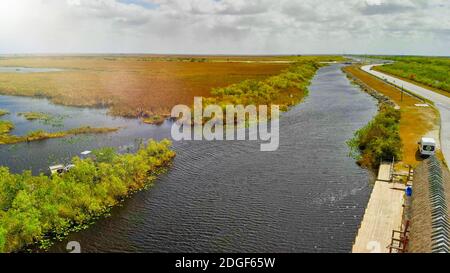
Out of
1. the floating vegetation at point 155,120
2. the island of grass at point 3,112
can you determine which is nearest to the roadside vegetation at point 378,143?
the floating vegetation at point 155,120

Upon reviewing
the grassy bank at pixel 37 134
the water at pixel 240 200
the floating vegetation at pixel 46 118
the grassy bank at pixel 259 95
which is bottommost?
the water at pixel 240 200

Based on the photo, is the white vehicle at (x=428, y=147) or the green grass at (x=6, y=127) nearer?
the white vehicle at (x=428, y=147)

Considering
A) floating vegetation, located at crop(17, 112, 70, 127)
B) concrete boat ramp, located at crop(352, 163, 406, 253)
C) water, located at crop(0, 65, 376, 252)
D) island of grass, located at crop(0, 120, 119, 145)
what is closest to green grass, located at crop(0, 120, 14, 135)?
island of grass, located at crop(0, 120, 119, 145)

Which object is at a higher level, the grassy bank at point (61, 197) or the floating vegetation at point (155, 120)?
the floating vegetation at point (155, 120)

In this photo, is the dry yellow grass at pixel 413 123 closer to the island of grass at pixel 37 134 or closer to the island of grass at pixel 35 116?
the island of grass at pixel 37 134

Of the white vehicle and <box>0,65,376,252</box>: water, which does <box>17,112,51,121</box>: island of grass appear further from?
the white vehicle

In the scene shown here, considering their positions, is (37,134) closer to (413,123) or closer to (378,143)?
(378,143)

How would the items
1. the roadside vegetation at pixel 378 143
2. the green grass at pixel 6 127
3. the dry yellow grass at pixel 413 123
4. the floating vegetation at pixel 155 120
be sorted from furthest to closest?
the floating vegetation at pixel 155 120
the green grass at pixel 6 127
the dry yellow grass at pixel 413 123
the roadside vegetation at pixel 378 143
